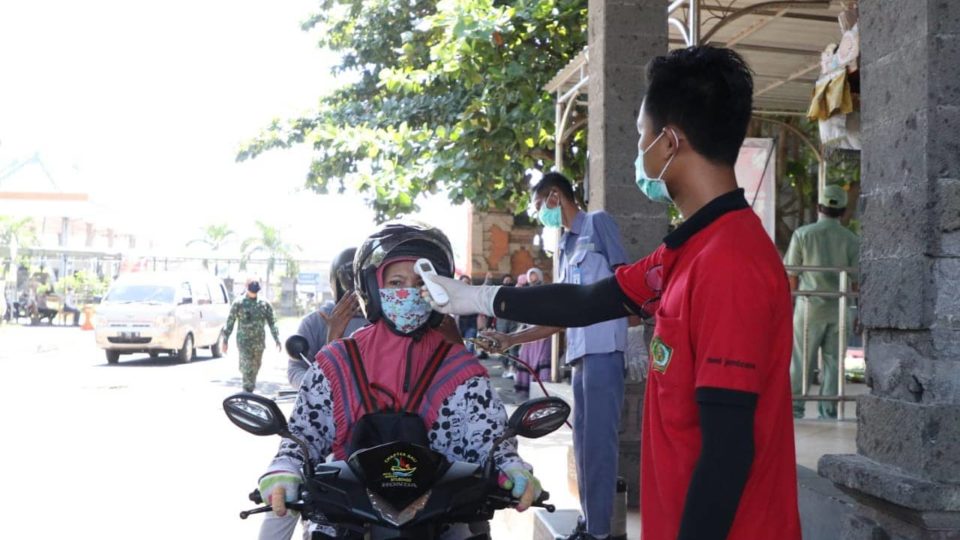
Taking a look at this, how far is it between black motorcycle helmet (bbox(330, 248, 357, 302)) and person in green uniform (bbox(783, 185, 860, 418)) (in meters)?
3.77

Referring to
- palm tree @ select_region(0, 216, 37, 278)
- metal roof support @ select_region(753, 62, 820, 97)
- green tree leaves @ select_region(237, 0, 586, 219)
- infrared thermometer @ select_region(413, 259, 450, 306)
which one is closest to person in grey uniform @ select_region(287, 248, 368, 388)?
infrared thermometer @ select_region(413, 259, 450, 306)

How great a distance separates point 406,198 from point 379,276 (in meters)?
9.42

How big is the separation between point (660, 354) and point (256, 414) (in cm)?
114

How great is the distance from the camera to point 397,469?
2.28 m

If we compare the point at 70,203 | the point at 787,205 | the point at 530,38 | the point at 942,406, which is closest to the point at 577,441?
the point at 942,406

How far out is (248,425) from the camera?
246 cm

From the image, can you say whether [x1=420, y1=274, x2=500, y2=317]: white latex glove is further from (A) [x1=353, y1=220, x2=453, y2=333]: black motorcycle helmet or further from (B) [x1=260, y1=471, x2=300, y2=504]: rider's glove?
(B) [x1=260, y1=471, x2=300, y2=504]: rider's glove

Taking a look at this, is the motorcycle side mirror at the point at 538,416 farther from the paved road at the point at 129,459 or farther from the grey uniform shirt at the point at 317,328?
the paved road at the point at 129,459

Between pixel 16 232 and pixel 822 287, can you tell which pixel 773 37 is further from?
pixel 16 232

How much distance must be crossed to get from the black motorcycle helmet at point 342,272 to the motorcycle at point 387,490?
6.87ft

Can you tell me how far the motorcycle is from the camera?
2.27 meters

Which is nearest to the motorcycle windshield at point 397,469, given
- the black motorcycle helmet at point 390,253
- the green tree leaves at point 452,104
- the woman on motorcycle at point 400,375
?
the woman on motorcycle at point 400,375

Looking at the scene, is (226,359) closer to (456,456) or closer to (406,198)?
(406,198)

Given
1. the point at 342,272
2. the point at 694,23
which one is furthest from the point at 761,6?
the point at 342,272
